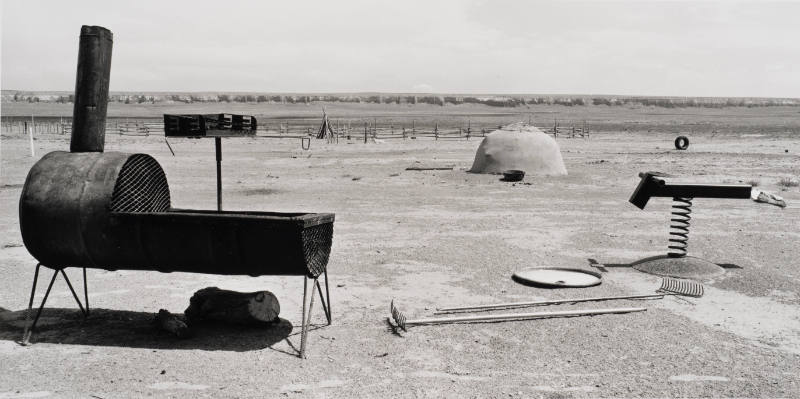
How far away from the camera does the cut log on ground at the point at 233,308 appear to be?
6.71m

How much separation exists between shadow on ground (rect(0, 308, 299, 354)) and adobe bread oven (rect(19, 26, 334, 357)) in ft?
1.46

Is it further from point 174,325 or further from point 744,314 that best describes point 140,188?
point 744,314

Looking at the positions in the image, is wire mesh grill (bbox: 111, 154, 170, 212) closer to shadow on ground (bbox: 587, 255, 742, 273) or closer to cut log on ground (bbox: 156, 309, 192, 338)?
cut log on ground (bbox: 156, 309, 192, 338)

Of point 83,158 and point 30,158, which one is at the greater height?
point 83,158

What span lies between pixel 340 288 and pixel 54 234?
340cm

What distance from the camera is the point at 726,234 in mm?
12211

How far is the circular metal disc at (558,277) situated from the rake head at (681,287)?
2.65ft

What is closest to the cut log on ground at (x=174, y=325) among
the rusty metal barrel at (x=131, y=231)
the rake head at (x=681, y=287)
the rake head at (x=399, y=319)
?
the rusty metal barrel at (x=131, y=231)

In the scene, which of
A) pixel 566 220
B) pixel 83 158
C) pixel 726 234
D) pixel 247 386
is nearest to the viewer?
pixel 247 386

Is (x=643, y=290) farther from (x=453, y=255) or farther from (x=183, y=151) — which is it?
(x=183, y=151)

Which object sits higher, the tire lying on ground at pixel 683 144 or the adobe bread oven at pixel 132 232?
the tire lying on ground at pixel 683 144

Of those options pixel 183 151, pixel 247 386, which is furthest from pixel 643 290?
pixel 183 151

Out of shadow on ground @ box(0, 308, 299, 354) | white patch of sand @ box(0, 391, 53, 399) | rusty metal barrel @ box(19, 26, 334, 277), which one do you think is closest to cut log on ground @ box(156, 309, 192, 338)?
shadow on ground @ box(0, 308, 299, 354)

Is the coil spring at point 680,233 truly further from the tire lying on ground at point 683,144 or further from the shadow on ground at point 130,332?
the tire lying on ground at point 683,144
